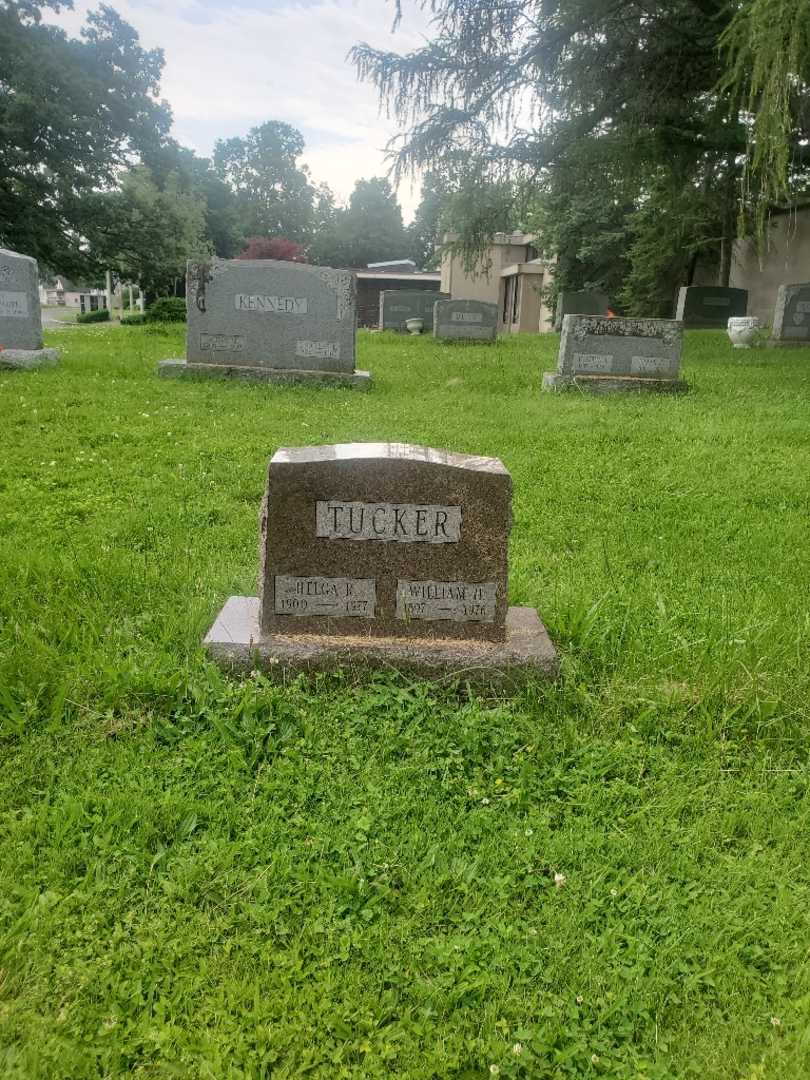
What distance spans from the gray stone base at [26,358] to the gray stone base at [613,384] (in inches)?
270

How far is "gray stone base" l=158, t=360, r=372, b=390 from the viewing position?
10.4m

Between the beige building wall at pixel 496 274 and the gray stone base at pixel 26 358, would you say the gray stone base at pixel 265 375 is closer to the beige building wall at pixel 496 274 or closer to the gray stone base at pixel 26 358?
the gray stone base at pixel 26 358

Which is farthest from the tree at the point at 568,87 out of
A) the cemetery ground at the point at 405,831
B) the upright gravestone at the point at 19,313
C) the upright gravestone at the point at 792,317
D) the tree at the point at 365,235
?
the tree at the point at 365,235

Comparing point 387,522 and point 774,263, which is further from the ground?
point 774,263

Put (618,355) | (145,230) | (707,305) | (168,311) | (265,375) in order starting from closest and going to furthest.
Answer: (265,375) → (618,355) → (707,305) → (168,311) → (145,230)

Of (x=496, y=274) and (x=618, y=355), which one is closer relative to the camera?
(x=618, y=355)

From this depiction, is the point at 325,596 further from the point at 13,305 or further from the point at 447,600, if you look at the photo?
the point at 13,305

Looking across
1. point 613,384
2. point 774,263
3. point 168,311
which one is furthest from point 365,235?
point 613,384

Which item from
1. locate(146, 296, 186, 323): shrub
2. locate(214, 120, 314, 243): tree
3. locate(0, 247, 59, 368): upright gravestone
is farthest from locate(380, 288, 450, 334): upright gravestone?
locate(214, 120, 314, 243): tree

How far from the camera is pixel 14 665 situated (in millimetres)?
2988

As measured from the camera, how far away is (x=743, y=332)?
15.9 m

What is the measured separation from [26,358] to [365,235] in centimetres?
5587

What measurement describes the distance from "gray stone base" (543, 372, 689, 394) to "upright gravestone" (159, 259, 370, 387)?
2700mm

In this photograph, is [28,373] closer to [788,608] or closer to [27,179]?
[788,608]
